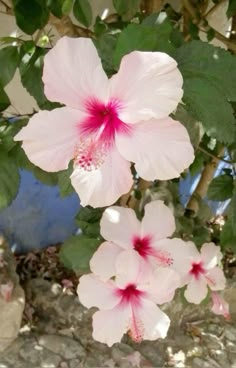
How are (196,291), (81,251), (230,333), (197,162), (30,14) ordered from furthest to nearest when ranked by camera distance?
(230,333)
(197,162)
(196,291)
(81,251)
(30,14)

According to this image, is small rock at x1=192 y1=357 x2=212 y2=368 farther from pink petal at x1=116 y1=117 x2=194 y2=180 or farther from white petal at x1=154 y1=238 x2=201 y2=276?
pink petal at x1=116 y1=117 x2=194 y2=180

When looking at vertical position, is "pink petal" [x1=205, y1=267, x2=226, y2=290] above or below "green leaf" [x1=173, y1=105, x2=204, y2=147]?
below

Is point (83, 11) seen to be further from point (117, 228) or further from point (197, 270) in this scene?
point (197, 270)

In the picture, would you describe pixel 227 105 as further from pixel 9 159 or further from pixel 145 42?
pixel 9 159

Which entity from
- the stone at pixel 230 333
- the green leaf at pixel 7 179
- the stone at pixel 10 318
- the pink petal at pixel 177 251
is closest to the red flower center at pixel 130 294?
the pink petal at pixel 177 251

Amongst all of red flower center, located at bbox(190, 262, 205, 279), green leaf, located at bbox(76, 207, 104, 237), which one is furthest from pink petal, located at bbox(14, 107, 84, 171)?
red flower center, located at bbox(190, 262, 205, 279)

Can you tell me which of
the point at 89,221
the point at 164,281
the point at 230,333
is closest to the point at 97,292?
the point at 164,281

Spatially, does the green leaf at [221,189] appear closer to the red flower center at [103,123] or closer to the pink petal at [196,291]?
the pink petal at [196,291]
